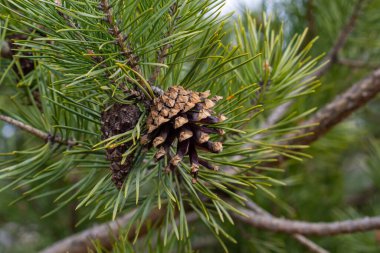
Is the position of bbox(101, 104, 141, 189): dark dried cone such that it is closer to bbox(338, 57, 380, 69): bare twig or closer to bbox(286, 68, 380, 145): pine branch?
bbox(286, 68, 380, 145): pine branch

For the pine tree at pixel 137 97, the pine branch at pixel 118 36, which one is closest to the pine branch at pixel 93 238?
the pine tree at pixel 137 97

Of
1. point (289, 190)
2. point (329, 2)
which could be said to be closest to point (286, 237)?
point (289, 190)

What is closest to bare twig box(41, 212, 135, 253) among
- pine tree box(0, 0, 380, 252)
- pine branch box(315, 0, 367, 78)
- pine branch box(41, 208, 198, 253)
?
pine branch box(41, 208, 198, 253)

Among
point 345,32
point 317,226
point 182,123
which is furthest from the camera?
point 345,32

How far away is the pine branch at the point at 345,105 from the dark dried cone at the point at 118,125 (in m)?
0.35

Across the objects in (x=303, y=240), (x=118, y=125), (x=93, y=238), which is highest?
(x=118, y=125)

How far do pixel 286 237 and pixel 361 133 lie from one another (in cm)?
35

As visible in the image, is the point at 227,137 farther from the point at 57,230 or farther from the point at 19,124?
the point at 57,230

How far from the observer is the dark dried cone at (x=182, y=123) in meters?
0.44

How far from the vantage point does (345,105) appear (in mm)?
785

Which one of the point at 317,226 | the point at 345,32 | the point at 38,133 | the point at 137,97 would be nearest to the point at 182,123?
the point at 137,97

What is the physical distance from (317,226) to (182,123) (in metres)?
0.37

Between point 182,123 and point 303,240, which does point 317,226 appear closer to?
point 303,240

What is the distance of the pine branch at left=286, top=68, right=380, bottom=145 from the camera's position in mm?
766
